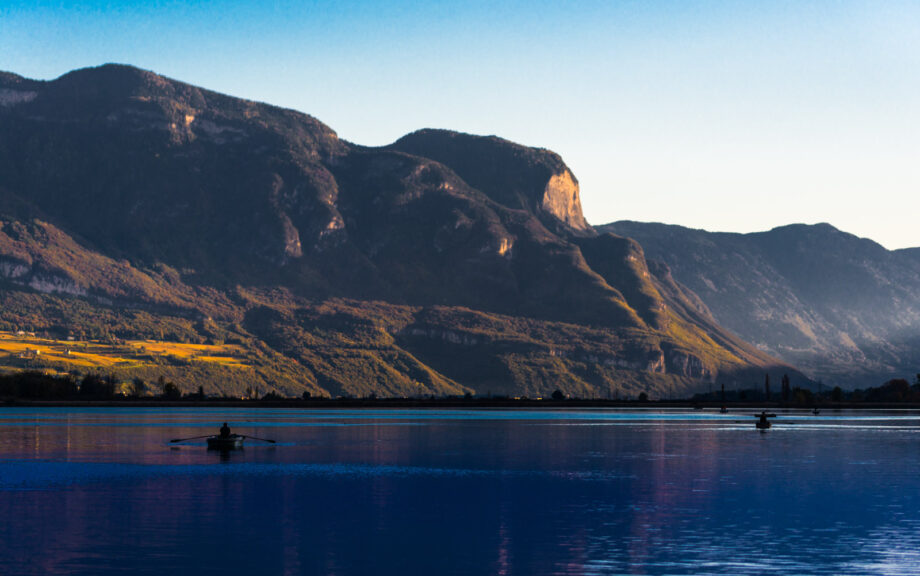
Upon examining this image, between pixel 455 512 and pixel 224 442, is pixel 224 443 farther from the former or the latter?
pixel 455 512

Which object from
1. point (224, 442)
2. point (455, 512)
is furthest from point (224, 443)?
point (455, 512)

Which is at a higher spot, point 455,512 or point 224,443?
point 224,443

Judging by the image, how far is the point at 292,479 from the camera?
97.8m

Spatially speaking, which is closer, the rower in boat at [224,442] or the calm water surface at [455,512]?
the calm water surface at [455,512]

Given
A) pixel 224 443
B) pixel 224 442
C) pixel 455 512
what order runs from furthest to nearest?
pixel 224 442, pixel 224 443, pixel 455 512

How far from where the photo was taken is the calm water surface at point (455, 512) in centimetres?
5634

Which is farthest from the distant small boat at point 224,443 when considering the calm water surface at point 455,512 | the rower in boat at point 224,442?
the calm water surface at point 455,512

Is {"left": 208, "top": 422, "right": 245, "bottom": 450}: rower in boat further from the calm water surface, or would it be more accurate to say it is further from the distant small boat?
the calm water surface

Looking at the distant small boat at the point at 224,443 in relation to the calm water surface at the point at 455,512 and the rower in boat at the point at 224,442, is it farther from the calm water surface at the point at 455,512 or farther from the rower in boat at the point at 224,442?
the calm water surface at the point at 455,512

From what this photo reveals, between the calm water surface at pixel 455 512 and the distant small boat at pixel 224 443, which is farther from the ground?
the distant small boat at pixel 224 443

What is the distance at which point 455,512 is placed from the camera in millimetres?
76062

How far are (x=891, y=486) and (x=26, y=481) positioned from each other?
70167mm

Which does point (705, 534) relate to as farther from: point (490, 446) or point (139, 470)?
point (490, 446)

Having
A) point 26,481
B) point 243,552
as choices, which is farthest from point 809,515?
point 26,481
